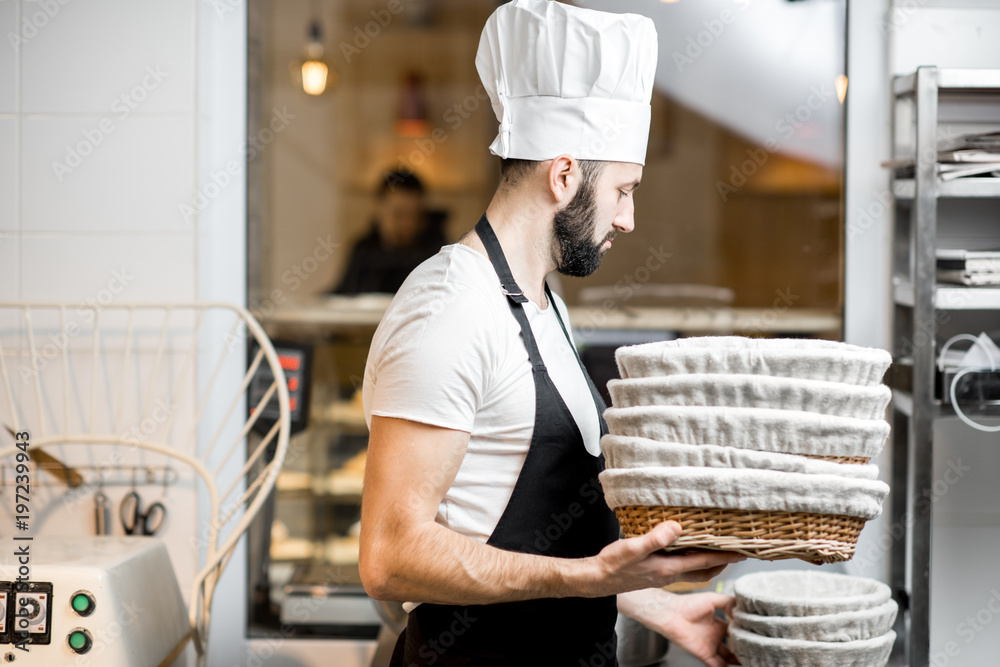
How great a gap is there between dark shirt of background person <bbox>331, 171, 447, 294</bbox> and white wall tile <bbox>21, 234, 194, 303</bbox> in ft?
3.11

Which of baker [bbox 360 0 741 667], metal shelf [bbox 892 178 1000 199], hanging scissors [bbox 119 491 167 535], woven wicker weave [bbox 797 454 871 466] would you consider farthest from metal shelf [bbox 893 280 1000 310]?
hanging scissors [bbox 119 491 167 535]

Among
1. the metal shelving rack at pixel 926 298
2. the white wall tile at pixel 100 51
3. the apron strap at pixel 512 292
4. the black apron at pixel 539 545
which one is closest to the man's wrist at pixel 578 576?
the black apron at pixel 539 545

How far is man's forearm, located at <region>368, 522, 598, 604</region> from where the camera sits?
0.89m

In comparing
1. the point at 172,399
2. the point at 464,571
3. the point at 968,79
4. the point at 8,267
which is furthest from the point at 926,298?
the point at 8,267

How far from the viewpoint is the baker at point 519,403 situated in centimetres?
90

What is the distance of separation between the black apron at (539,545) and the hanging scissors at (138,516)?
1.01 metres

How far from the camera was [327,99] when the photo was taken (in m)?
4.03

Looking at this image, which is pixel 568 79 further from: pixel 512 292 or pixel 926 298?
pixel 926 298

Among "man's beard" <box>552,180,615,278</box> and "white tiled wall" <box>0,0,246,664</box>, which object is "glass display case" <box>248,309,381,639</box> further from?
"man's beard" <box>552,180,615,278</box>

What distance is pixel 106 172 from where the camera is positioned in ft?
6.14

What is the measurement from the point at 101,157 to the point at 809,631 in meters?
1.70

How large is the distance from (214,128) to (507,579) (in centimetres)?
149

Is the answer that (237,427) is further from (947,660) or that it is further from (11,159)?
(947,660)

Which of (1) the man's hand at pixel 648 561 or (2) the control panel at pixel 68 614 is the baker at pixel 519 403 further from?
(2) the control panel at pixel 68 614
